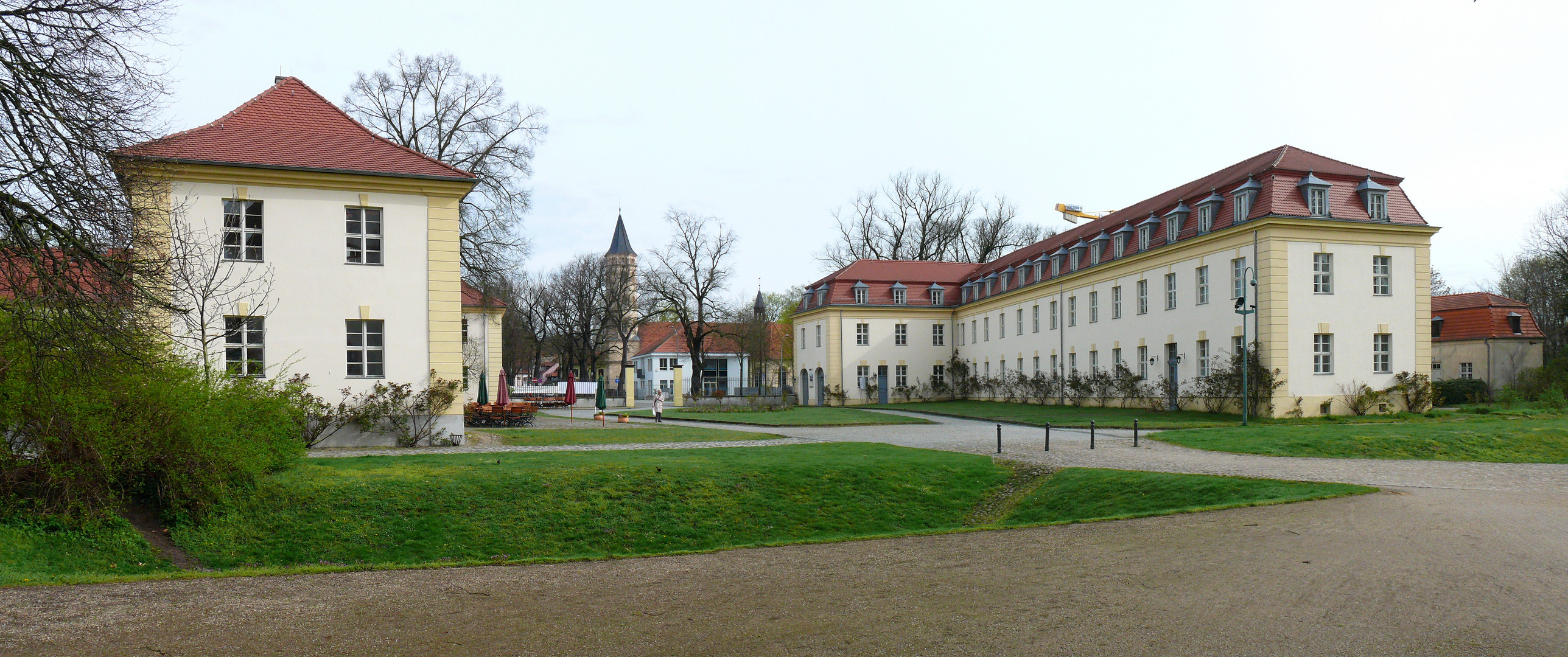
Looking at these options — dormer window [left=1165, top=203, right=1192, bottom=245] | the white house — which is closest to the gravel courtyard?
the white house

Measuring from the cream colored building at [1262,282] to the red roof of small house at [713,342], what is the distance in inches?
1306

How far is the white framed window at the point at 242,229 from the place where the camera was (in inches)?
824

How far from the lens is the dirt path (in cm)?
625

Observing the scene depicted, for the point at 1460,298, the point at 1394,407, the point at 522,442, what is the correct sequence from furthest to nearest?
the point at 1460,298 → the point at 1394,407 → the point at 522,442

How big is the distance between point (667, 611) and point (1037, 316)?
1738 inches

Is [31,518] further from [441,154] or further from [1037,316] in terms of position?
[1037,316]

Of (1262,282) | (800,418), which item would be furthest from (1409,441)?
(800,418)

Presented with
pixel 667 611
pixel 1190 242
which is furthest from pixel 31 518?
pixel 1190 242

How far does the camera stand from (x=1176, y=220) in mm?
37438

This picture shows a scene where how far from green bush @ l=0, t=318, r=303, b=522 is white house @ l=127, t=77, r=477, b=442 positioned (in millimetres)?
8208

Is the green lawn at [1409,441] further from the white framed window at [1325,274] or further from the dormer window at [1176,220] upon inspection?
the dormer window at [1176,220]

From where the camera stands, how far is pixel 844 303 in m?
57.8

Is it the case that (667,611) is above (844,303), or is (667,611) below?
below

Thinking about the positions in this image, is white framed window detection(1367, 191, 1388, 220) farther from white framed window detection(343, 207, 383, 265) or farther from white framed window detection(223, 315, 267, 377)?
white framed window detection(223, 315, 267, 377)
